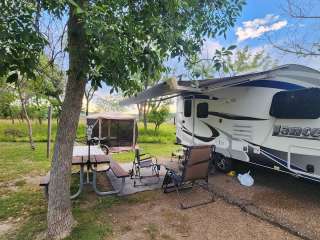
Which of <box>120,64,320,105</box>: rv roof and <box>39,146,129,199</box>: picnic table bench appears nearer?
<box>120,64,320,105</box>: rv roof

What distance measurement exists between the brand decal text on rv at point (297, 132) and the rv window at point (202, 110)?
7.03ft

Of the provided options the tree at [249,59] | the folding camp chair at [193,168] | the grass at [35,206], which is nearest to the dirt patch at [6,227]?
the grass at [35,206]

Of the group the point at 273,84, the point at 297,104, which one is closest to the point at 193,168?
the point at 297,104

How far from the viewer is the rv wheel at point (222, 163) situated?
669cm

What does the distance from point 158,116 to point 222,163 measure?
411 inches

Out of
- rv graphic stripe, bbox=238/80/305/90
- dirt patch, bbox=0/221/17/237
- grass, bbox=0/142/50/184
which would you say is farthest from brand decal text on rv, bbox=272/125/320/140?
grass, bbox=0/142/50/184

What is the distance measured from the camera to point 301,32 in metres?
8.77

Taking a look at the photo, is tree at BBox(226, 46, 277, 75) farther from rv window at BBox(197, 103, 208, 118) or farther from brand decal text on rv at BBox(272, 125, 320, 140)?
brand decal text on rv at BBox(272, 125, 320, 140)

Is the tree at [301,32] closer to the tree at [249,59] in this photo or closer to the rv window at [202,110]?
the rv window at [202,110]

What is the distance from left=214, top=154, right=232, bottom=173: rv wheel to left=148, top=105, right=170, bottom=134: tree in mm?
9712

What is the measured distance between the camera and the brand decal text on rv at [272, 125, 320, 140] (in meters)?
4.57

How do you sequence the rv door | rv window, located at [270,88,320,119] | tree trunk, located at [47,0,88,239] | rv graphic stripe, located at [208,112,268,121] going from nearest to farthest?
1. tree trunk, located at [47,0,88,239]
2. rv window, located at [270,88,320,119]
3. rv graphic stripe, located at [208,112,268,121]
4. the rv door

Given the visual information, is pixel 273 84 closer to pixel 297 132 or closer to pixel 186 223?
pixel 297 132

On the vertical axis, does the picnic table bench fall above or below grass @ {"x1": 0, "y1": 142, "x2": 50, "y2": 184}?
above
